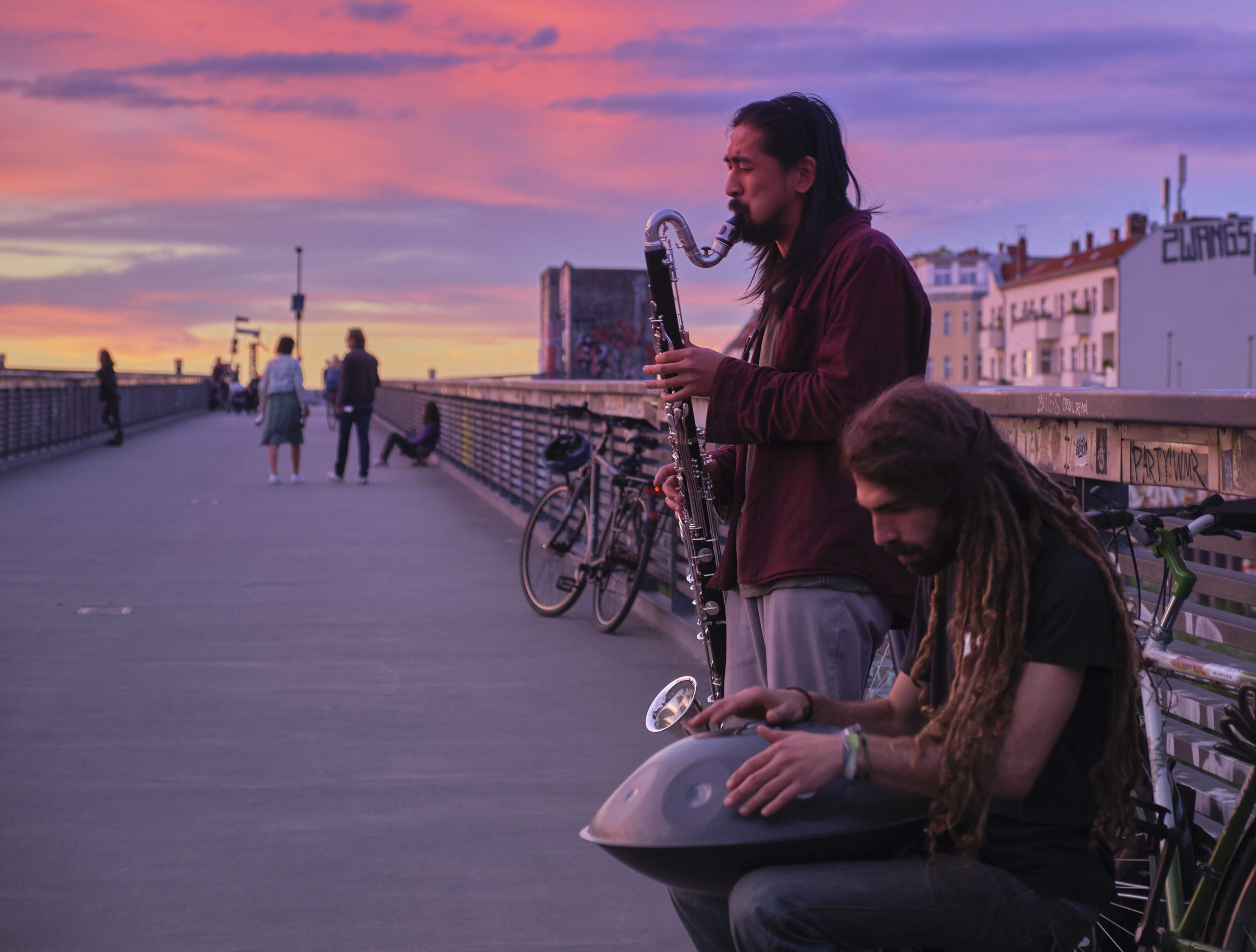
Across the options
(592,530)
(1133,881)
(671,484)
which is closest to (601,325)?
(592,530)

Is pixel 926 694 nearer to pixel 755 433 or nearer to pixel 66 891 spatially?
pixel 755 433

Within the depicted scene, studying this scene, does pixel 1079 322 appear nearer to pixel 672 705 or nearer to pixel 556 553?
pixel 556 553

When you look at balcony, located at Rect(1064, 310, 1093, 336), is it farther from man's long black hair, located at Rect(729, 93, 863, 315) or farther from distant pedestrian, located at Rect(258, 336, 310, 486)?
man's long black hair, located at Rect(729, 93, 863, 315)

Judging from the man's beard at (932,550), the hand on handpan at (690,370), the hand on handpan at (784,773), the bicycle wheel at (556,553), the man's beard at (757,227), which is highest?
the man's beard at (757,227)

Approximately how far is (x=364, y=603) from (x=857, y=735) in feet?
24.0

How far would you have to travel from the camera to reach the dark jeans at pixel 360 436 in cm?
1966

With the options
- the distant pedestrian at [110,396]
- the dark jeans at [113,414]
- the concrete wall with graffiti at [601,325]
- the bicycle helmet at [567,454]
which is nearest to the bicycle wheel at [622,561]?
the bicycle helmet at [567,454]

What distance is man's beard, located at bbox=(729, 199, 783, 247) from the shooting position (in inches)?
128

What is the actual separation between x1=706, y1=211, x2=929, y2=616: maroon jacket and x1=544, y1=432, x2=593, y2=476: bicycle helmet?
5.98 metres

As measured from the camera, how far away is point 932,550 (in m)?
2.29

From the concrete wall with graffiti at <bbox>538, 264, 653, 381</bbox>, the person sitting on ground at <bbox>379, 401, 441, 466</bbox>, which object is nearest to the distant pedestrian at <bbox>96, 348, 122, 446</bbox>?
the person sitting on ground at <bbox>379, 401, 441, 466</bbox>

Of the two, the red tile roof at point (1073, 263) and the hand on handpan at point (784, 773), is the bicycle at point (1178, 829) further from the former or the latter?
the red tile roof at point (1073, 263)

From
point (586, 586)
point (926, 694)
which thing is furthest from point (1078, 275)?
point (926, 694)

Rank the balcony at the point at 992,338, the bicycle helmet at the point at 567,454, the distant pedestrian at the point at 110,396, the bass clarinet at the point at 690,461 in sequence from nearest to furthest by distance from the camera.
Result: 1. the bass clarinet at the point at 690,461
2. the bicycle helmet at the point at 567,454
3. the distant pedestrian at the point at 110,396
4. the balcony at the point at 992,338
